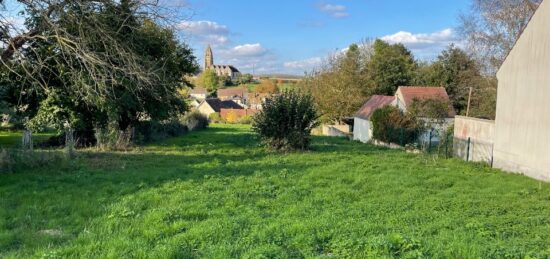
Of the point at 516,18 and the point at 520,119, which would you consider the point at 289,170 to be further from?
the point at 516,18

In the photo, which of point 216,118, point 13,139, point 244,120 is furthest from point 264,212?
point 216,118

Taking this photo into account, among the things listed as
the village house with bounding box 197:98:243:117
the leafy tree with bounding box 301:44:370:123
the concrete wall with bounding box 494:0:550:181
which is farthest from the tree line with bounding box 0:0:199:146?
the village house with bounding box 197:98:243:117

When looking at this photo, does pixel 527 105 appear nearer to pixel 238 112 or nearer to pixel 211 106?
pixel 238 112

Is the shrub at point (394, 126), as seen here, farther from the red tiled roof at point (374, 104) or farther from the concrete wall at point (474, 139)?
the concrete wall at point (474, 139)

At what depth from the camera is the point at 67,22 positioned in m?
13.6

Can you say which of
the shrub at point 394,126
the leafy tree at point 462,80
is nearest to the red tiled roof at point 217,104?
the leafy tree at point 462,80

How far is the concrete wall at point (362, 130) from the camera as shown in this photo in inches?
1355

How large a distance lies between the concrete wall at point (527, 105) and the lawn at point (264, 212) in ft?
6.24

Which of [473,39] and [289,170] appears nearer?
[289,170]

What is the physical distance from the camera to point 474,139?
59.3 ft

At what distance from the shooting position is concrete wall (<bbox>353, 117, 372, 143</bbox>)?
113ft

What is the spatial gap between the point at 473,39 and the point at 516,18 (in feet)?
10.9

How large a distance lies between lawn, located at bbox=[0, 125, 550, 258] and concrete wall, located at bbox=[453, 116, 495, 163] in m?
4.20

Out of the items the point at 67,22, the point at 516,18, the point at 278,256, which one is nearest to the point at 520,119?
the point at 278,256
